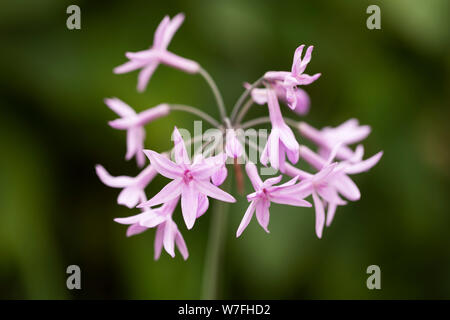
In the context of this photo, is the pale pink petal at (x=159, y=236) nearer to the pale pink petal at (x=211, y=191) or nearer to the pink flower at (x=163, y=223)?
the pink flower at (x=163, y=223)

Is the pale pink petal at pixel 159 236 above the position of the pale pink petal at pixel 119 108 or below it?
below

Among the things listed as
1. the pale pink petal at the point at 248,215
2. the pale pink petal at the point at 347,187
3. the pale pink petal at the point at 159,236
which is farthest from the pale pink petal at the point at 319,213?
the pale pink petal at the point at 159,236

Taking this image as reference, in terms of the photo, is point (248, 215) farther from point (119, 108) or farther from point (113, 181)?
point (119, 108)

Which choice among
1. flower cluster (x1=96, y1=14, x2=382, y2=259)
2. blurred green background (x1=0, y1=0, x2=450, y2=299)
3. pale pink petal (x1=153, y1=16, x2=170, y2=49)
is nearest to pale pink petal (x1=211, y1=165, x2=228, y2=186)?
flower cluster (x1=96, y1=14, x2=382, y2=259)
